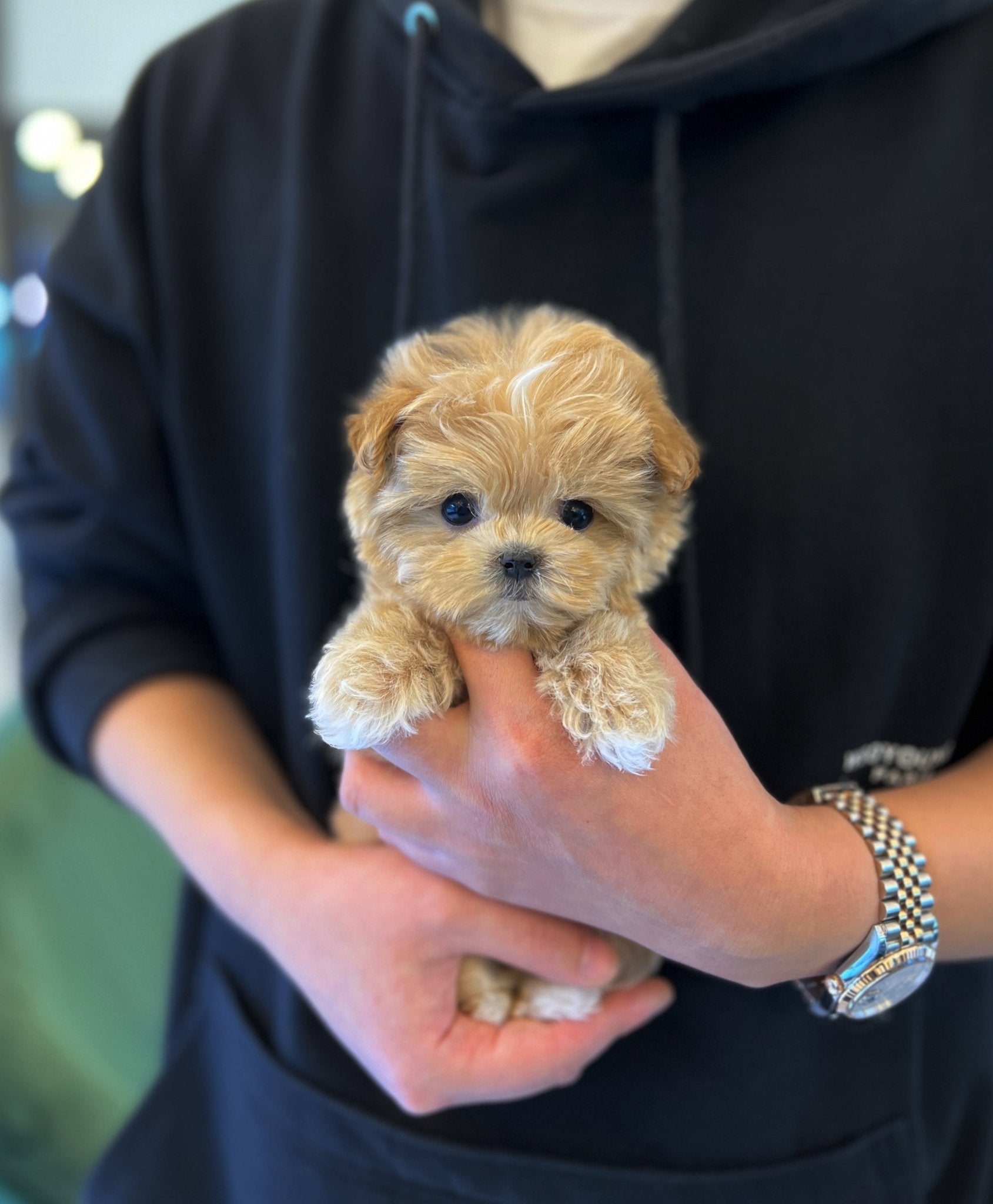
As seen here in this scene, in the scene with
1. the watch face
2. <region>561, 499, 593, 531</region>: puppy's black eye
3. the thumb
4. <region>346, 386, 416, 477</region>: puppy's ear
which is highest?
<region>346, 386, 416, 477</region>: puppy's ear

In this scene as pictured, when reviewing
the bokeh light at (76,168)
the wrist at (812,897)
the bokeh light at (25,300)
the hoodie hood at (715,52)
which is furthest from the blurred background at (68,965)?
the bokeh light at (25,300)

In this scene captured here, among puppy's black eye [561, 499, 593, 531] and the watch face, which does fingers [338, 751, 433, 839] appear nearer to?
puppy's black eye [561, 499, 593, 531]

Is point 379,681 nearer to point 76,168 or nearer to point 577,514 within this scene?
point 577,514

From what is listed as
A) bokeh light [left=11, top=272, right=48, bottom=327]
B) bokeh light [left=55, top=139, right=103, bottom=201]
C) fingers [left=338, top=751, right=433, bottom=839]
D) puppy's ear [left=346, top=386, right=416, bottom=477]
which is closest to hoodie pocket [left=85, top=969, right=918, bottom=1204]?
fingers [left=338, top=751, right=433, bottom=839]

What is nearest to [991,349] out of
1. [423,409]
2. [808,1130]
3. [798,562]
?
[798,562]

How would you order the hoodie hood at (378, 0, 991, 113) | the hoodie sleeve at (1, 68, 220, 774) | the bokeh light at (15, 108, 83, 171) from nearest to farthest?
the hoodie hood at (378, 0, 991, 113) < the hoodie sleeve at (1, 68, 220, 774) < the bokeh light at (15, 108, 83, 171)

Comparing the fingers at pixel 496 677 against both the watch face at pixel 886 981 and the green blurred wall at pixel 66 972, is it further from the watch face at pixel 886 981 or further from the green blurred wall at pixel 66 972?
the green blurred wall at pixel 66 972
